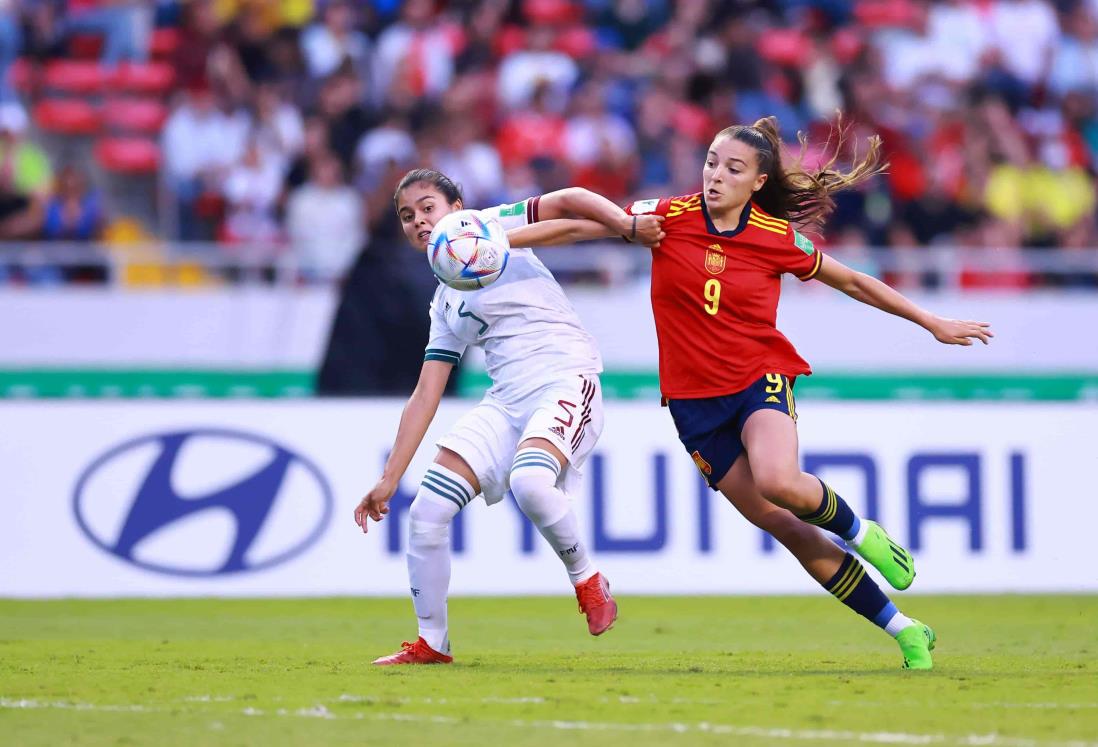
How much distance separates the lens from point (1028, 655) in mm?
8023

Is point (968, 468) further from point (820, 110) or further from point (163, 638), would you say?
point (820, 110)

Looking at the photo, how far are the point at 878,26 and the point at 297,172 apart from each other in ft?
22.3

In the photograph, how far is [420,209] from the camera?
7.27 meters

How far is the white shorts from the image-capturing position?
723cm

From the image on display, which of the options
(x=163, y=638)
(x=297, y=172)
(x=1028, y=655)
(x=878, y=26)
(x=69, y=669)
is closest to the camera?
(x=69, y=669)

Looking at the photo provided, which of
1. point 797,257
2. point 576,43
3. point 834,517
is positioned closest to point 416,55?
point 576,43

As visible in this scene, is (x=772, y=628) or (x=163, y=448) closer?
(x=772, y=628)

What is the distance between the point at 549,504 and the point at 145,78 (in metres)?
10.7

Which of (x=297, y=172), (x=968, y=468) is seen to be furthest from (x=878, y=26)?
(x=968, y=468)

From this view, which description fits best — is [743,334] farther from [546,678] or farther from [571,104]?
[571,104]

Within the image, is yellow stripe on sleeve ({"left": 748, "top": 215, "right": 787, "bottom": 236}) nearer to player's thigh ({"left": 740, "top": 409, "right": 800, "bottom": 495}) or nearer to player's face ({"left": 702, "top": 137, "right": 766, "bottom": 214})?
player's face ({"left": 702, "top": 137, "right": 766, "bottom": 214})

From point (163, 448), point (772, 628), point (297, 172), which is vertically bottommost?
point (772, 628)

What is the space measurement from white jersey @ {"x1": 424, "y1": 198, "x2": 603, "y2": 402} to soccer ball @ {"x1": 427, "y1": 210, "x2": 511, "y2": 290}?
0.50m

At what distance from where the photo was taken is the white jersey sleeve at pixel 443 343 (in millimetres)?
7430
